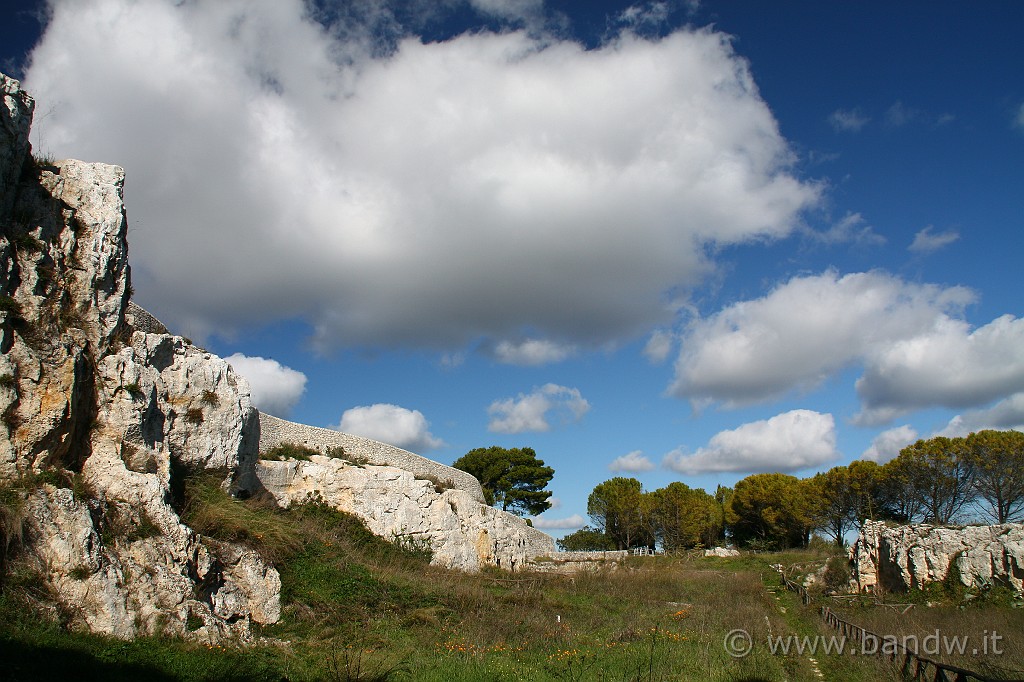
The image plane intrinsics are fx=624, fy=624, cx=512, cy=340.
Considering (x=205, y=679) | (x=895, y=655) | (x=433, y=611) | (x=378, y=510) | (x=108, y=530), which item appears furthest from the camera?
(x=378, y=510)

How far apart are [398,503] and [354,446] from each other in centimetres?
466

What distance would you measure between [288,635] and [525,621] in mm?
5272

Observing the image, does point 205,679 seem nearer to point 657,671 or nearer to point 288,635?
point 288,635

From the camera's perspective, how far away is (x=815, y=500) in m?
49.4

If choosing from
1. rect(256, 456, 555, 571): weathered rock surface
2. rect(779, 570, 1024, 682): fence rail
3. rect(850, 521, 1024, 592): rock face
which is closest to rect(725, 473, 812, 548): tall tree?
rect(850, 521, 1024, 592): rock face

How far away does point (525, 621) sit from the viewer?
13492mm

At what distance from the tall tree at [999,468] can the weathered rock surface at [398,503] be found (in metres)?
29.6

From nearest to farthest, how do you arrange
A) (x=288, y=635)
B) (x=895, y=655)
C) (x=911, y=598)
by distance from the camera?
(x=895, y=655)
(x=288, y=635)
(x=911, y=598)

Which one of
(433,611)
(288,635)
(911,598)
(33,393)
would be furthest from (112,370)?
(911,598)

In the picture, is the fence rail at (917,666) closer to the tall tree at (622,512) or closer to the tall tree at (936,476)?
the tall tree at (936,476)

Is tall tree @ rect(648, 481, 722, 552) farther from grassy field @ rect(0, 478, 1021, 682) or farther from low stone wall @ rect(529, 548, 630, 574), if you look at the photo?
grassy field @ rect(0, 478, 1021, 682)

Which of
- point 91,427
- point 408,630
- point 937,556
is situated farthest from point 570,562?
point 91,427

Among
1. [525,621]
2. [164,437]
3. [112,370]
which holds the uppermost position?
[112,370]

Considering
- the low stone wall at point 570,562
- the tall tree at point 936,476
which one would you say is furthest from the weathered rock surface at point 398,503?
the tall tree at point 936,476
